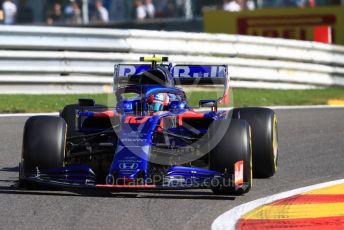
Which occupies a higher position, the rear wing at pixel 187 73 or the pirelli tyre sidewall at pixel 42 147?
the rear wing at pixel 187 73

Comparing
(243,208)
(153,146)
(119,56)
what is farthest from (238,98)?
(243,208)

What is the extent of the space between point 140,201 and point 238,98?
28.0ft

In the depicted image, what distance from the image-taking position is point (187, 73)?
9797 millimetres

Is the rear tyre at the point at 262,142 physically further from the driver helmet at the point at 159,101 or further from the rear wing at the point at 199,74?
the rear wing at the point at 199,74

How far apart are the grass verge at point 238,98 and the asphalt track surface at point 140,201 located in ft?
11.7

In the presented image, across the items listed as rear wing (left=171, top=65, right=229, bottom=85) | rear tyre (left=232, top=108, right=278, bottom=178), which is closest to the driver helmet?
rear tyre (left=232, top=108, right=278, bottom=178)

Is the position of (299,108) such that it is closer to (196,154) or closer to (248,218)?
(196,154)

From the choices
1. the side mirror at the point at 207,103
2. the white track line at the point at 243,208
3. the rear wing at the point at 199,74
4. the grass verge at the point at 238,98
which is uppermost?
the rear wing at the point at 199,74

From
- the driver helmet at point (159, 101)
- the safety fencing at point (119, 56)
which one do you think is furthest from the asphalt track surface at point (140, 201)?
the safety fencing at point (119, 56)

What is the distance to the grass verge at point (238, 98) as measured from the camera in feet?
Answer: 48.1

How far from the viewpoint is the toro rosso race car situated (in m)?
7.82

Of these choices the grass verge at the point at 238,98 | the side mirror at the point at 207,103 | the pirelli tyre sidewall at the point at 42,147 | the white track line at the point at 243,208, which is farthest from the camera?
the grass verge at the point at 238,98

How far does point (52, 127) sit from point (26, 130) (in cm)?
23

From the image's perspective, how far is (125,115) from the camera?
852cm
